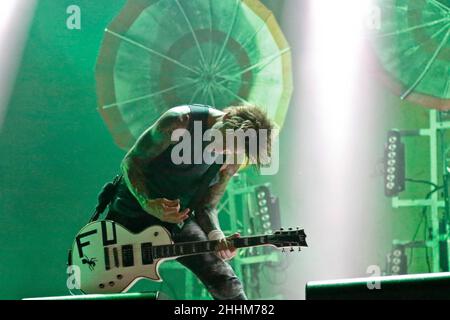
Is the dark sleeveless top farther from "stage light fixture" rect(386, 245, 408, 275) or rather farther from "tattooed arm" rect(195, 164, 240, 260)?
"stage light fixture" rect(386, 245, 408, 275)

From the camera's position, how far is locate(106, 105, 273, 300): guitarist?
12.6 ft

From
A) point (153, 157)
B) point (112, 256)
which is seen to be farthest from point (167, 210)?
point (112, 256)

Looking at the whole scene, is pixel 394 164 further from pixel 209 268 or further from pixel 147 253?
pixel 147 253

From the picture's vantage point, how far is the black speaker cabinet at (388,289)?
3.18 metres

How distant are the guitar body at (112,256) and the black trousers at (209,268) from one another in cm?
7

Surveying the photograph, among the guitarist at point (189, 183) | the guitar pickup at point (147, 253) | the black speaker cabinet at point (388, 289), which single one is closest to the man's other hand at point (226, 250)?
the guitarist at point (189, 183)

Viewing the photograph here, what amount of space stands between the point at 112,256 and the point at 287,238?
1065mm

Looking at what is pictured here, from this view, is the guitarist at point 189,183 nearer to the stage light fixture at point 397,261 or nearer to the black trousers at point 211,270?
the black trousers at point 211,270

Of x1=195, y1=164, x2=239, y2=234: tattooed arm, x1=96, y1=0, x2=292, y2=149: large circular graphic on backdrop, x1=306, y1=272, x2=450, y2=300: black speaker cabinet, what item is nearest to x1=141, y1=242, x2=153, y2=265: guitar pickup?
x1=195, y1=164, x2=239, y2=234: tattooed arm

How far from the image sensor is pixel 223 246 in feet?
12.6

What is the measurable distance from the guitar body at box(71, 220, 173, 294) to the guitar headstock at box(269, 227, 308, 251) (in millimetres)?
626

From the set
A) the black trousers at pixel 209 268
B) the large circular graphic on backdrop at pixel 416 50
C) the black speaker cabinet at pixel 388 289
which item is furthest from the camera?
the large circular graphic on backdrop at pixel 416 50

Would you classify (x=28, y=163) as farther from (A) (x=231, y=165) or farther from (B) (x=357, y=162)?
(B) (x=357, y=162)
